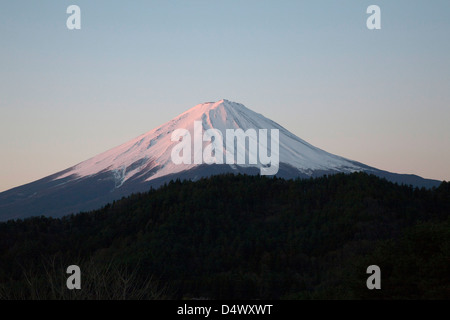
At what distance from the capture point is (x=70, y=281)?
104 feet

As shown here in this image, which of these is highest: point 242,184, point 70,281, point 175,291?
point 242,184

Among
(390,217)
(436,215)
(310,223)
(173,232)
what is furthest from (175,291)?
(436,215)

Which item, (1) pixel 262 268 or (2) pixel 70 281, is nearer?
(2) pixel 70 281

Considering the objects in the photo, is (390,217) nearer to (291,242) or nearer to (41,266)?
(291,242)

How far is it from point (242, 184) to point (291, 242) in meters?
14.2

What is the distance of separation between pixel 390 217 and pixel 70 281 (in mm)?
38166

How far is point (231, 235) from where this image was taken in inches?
2525

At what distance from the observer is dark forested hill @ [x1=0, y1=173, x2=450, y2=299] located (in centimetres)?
5259

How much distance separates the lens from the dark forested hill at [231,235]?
5259 centimetres

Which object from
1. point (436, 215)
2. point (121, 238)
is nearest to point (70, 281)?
point (121, 238)

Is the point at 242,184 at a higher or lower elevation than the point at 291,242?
higher
